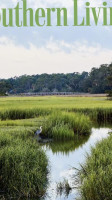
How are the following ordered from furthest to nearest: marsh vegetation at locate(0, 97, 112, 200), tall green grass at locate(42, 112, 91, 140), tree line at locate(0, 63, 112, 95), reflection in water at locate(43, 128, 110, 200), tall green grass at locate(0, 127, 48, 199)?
tree line at locate(0, 63, 112, 95), tall green grass at locate(42, 112, 91, 140), reflection in water at locate(43, 128, 110, 200), marsh vegetation at locate(0, 97, 112, 200), tall green grass at locate(0, 127, 48, 199)

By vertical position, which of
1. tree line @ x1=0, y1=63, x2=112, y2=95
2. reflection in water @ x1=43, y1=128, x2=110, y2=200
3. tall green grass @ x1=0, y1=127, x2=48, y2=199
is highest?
tree line @ x1=0, y1=63, x2=112, y2=95

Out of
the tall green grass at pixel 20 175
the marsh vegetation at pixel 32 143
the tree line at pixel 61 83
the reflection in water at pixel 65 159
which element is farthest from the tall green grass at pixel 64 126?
the tree line at pixel 61 83

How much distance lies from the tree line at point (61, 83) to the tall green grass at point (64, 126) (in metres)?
57.9

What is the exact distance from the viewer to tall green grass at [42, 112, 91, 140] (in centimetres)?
1681

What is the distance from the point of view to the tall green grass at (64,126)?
55.2 feet

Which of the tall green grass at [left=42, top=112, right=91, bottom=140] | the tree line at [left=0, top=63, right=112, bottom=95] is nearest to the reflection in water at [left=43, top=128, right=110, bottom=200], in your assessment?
the tall green grass at [left=42, top=112, right=91, bottom=140]

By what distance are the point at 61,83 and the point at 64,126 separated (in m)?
85.6

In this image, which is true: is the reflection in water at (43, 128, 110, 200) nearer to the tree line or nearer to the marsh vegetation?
the marsh vegetation

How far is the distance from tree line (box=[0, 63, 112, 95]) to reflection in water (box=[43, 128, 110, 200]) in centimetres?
6006

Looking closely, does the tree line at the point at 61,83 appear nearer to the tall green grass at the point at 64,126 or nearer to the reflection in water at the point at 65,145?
the tall green grass at the point at 64,126

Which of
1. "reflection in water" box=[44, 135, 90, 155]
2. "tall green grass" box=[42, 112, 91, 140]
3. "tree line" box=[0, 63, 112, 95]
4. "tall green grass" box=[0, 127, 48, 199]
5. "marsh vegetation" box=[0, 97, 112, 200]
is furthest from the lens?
"tree line" box=[0, 63, 112, 95]

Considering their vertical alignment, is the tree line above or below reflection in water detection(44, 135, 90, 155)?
above

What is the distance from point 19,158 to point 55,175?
180 cm

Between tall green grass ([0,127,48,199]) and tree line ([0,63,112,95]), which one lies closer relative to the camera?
tall green grass ([0,127,48,199])
